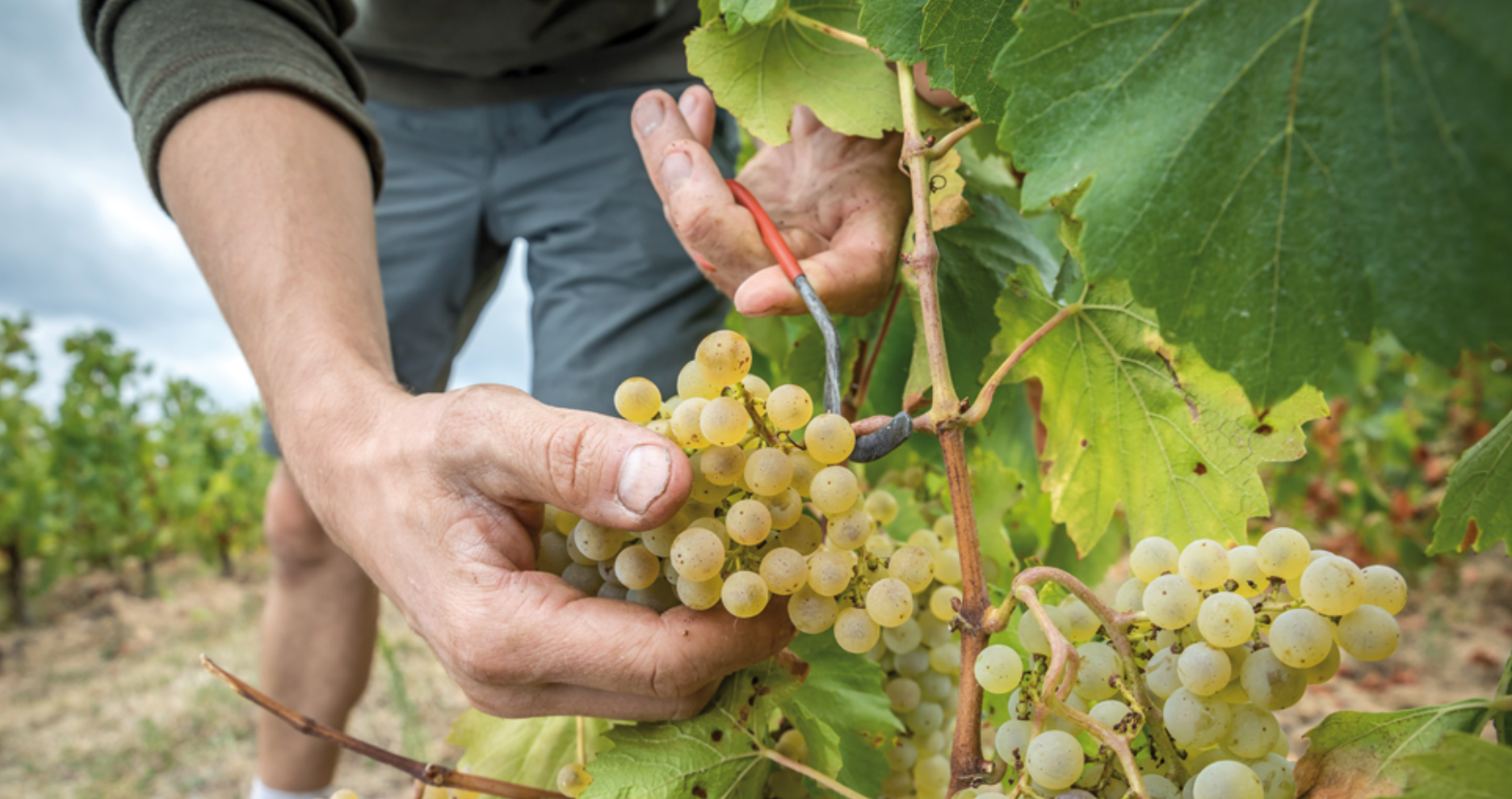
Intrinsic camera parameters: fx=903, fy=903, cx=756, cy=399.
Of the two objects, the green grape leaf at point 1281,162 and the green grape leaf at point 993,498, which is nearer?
the green grape leaf at point 1281,162

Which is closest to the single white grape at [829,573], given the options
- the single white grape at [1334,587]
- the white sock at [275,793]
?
the single white grape at [1334,587]

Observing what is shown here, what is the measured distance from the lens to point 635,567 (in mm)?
758

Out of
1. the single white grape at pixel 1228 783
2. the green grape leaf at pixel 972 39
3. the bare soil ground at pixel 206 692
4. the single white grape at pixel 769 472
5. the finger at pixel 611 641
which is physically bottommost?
the bare soil ground at pixel 206 692

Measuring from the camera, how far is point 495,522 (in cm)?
80

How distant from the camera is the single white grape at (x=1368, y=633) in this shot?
1.97 ft

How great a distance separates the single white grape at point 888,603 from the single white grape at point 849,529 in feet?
0.14

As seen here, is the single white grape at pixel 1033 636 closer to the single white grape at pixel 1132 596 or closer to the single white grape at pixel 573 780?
the single white grape at pixel 1132 596

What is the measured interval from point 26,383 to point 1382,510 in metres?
8.27

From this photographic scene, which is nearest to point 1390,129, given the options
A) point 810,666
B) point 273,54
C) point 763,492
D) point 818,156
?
point 763,492

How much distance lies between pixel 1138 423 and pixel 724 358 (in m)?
0.46

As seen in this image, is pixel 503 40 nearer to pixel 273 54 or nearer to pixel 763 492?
pixel 273 54

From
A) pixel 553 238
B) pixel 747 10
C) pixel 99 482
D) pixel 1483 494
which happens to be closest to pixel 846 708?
pixel 1483 494

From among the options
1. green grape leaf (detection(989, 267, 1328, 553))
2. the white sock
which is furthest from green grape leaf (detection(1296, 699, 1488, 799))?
the white sock

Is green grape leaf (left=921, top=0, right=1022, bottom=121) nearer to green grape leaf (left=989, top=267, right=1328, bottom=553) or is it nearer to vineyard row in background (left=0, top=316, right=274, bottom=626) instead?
green grape leaf (left=989, top=267, right=1328, bottom=553)
